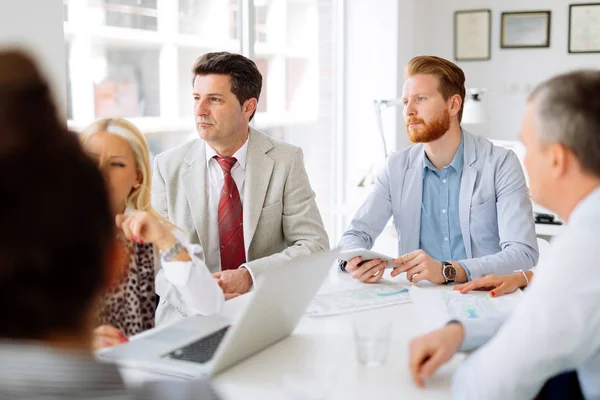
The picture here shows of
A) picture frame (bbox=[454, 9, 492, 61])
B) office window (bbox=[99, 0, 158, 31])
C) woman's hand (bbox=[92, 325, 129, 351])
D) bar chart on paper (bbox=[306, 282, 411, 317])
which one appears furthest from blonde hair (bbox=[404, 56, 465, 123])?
picture frame (bbox=[454, 9, 492, 61])

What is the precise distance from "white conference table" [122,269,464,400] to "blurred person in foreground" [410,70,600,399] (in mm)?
47

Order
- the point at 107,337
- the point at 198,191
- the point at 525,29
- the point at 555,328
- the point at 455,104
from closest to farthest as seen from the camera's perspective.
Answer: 1. the point at 555,328
2. the point at 107,337
3. the point at 198,191
4. the point at 455,104
5. the point at 525,29

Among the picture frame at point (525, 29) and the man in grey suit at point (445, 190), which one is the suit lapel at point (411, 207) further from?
the picture frame at point (525, 29)

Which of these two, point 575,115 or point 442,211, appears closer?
point 575,115

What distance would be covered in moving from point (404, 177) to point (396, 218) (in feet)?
0.49

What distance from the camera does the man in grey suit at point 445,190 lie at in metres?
2.42

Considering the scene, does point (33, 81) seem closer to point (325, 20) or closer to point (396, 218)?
point (396, 218)

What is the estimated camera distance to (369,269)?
2.05m

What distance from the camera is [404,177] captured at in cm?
260

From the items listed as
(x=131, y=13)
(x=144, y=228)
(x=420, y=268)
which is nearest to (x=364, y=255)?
(x=420, y=268)

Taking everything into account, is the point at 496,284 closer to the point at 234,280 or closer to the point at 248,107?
the point at 234,280

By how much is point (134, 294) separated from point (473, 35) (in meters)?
4.87

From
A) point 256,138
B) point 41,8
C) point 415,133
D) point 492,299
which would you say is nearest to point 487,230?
point 415,133

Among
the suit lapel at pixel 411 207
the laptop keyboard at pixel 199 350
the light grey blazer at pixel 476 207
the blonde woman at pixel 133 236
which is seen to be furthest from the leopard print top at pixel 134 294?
the suit lapel at pixel 411 207
